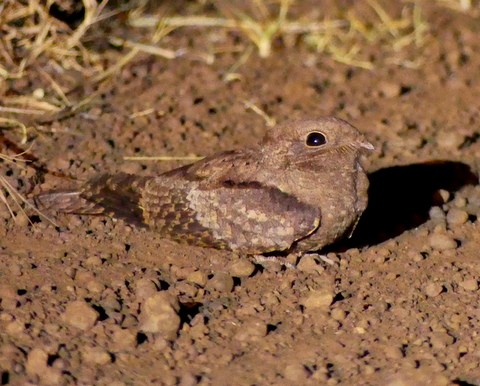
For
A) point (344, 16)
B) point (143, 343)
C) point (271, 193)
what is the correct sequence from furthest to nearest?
point (344, 16) < point (271, 193) < point (143, 343)

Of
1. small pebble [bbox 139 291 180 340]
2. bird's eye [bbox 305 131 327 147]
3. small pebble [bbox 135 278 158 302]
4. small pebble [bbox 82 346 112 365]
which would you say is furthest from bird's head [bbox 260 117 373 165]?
small pebble [bbox 82 346 112 365]

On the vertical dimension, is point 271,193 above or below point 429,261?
above

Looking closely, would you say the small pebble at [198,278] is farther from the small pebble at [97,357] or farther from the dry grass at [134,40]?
the dry grass at [134,40]

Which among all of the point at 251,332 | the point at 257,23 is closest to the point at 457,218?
the point at 251,332

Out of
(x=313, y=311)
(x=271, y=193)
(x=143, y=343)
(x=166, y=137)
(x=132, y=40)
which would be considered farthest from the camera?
(x=132, y=40)

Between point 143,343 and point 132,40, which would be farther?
point 132,40

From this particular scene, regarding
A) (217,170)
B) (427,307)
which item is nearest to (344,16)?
(217,170)

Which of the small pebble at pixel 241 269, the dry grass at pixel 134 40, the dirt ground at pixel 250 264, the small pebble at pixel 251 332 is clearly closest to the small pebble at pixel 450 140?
the dirt ground at pixel 250 264

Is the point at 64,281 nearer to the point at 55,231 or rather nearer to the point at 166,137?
the point at 55,231

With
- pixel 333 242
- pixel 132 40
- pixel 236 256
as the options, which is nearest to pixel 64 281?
pixel 236 256
